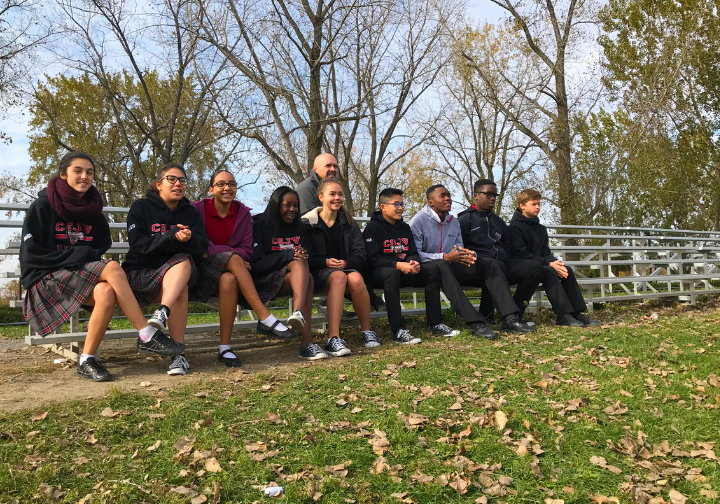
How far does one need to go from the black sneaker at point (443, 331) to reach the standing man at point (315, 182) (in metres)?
1.85

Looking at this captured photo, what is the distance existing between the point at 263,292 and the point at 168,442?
230 centimetres

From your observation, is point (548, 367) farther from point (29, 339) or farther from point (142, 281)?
point (29, 339)

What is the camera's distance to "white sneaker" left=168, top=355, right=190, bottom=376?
4312 mm

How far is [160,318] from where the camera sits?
422 centimetres

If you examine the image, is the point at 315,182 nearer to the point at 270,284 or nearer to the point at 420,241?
the point at 420,241

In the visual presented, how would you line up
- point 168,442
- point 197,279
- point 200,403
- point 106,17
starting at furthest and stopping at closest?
1. point 106,17
2. point 197,279
3. point 200,403
4. point 168,442

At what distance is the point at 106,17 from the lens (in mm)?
13367

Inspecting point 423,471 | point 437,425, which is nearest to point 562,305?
point 437,425

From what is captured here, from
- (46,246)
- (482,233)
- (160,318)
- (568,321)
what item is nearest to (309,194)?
(482,233)

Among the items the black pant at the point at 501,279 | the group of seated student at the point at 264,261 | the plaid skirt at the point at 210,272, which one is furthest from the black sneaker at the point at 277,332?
the black pant at the point at 501,279

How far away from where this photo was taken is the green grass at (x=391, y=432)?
2674 mm

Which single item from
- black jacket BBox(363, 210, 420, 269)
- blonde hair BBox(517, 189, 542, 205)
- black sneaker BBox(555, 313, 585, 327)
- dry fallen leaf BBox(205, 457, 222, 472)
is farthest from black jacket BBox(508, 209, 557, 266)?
dry fallen leaf BBox(205, 457, 222, 472)

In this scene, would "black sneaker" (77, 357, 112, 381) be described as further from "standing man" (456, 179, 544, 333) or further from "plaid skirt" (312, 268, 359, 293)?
"standing man" (456, 179, 544, 333)

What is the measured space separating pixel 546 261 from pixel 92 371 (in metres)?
5.33
